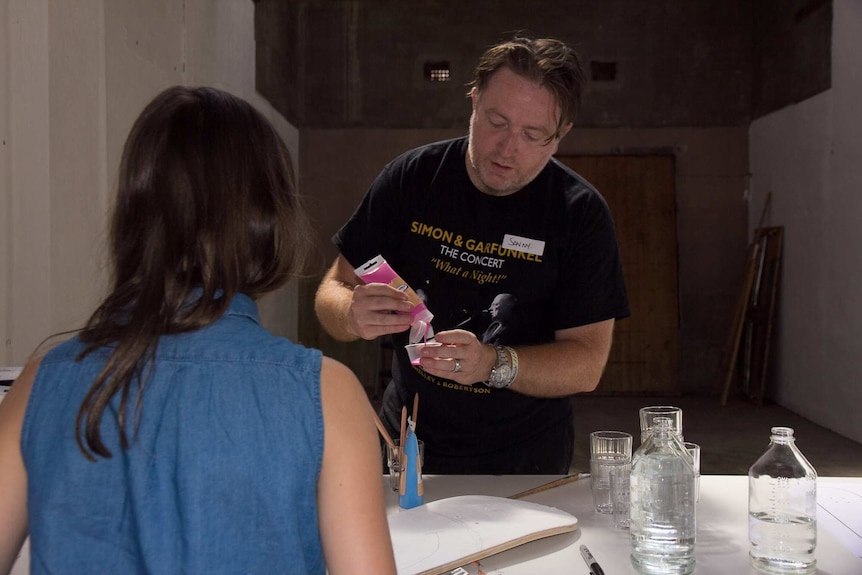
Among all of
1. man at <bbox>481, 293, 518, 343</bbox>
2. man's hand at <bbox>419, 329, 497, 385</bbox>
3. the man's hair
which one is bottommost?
man's hand at <bbox>419, 329, 497, 385</bbox>

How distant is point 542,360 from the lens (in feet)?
6.39

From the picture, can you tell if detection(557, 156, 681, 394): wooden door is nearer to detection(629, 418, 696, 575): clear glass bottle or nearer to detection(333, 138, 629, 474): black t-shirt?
detection(333, 138, 629, 474): black t-shirt

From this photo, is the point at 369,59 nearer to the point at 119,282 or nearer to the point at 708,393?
the point at 708,393

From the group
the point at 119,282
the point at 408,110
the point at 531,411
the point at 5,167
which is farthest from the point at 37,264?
the point at 408,110

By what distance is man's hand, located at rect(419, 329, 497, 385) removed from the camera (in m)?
1.75

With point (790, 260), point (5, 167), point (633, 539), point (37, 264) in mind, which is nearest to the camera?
point (633, 539)

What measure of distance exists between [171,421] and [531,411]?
143cm

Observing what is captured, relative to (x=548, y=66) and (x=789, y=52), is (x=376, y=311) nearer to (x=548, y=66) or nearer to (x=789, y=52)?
(x=548, y=66)

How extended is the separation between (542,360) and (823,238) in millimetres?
5533

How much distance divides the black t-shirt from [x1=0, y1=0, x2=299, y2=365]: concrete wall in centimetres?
86

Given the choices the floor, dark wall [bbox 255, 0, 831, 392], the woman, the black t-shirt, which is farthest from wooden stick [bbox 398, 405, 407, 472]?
dark wall [bbox 255, 0, 831, 392]

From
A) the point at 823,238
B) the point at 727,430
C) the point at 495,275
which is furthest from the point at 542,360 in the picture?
the point at 823,238

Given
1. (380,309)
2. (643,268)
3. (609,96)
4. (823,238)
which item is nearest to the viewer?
(380,309)

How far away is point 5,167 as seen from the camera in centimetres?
242
